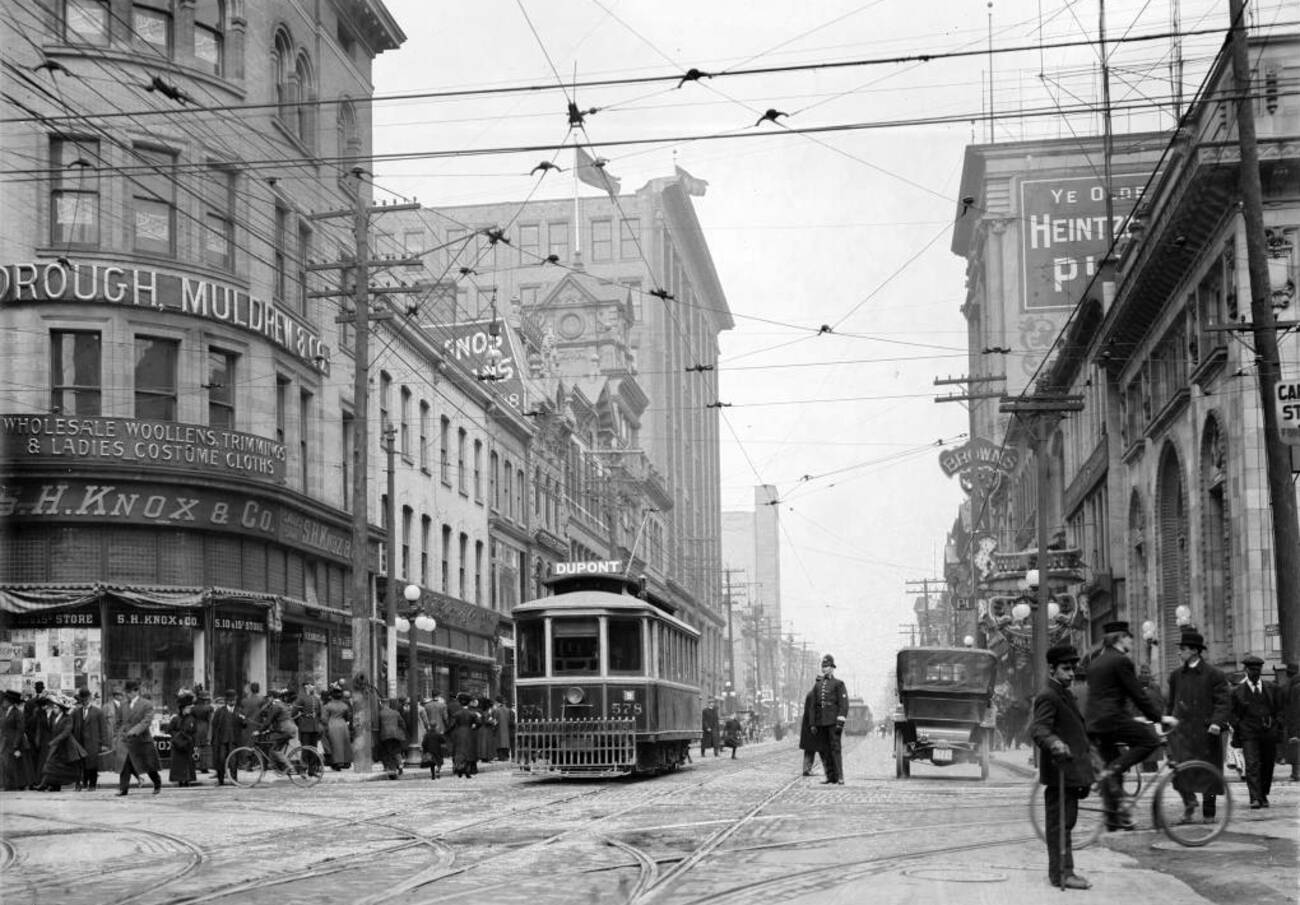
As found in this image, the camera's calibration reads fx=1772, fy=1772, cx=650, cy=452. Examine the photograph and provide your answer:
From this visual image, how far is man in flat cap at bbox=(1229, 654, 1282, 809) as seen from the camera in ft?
57.4

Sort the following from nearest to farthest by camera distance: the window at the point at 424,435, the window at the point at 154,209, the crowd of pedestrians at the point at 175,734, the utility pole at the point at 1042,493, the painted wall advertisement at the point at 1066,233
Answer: the crowd of pedestrians at the point at 175,734, the window at the point at 154,209, the utility pole at the point at 1042,493, the window at the point at 424,435, the painted wall advertisement at the point at 1066,233

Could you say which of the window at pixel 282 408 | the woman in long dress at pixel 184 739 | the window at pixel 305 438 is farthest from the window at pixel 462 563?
the woman in long dress at pixel 184 739

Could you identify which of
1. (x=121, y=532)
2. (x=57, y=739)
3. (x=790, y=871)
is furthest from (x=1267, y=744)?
(x=121, y=532)

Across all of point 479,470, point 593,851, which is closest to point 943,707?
point 593,851

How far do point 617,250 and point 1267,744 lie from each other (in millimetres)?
96380

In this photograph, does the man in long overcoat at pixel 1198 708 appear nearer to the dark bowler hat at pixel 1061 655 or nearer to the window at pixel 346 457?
the dark bowler hat at pixel 1061 655

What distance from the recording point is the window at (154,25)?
3362cm

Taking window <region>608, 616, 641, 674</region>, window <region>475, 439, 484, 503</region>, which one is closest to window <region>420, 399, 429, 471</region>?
window <region>475, 439, 484, 503</region>

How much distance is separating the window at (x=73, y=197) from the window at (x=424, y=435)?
1706 cm

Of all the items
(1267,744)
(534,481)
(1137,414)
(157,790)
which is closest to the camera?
(1267,744)

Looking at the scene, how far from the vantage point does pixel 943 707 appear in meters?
30.5

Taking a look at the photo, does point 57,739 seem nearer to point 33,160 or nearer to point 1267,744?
point 33,160

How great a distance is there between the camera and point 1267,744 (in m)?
17.6

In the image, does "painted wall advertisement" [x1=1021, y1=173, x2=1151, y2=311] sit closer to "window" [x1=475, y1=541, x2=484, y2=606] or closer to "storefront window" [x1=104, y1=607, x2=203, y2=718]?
"window" [x1=475, y1=541, x2=484, y2=606]
